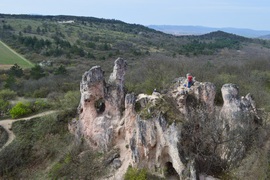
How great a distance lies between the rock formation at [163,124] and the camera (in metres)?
21.3

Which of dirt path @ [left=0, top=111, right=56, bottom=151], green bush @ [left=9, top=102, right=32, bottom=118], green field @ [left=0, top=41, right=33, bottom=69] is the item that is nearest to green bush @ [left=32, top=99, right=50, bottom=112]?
green bush @ [left=9, top=102, right=32, bottom=118]

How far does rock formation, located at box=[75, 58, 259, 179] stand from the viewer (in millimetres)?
21281

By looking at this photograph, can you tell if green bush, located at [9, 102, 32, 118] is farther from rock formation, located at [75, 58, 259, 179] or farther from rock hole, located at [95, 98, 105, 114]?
rock hole, located at [95, 98, 105, 114]

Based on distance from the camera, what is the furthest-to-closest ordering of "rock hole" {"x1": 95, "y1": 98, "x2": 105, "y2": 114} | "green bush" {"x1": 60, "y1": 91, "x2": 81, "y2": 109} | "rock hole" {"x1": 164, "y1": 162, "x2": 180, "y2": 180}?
"green bush" {"x1": 60, "y1": 91, "x2": 81, "y2": 109} → "rock hole" {"x1": 95, "y1": 98, "x2": 105, "y2": 114} → "rock hole" {"x1": 164, "y1": 162, "x2": 180, "y2": 180}

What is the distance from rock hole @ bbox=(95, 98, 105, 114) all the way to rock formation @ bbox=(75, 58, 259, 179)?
0.24 feet

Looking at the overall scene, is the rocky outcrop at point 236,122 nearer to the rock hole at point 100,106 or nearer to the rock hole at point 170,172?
the rock hole at point 170,172

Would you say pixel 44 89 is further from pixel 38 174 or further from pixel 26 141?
pixel 38 174

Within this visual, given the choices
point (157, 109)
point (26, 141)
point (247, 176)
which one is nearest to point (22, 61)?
point (26, 141)

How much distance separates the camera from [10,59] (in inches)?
3004

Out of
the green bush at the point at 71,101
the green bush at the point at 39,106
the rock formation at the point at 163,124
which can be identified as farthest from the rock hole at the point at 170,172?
the green bush at the point at 39,106

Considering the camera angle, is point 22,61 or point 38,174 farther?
point 22,61

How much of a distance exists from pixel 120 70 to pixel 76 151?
8.29 meters

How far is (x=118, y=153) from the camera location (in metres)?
24.8

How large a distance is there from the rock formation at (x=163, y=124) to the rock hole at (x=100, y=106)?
0.07 meters
